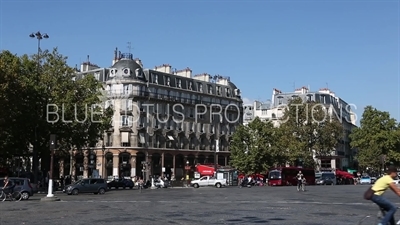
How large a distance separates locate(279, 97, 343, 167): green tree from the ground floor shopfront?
1675 cm

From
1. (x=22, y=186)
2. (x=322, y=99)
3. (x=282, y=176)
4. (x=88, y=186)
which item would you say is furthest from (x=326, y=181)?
(x=22, y=186)

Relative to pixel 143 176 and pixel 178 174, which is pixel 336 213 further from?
pixel 178 174

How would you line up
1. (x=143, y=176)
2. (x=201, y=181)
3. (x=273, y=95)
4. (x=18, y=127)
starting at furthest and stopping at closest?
1. (x=273, y=95)
2. (x=143, y=176)
3. (x=201, y=181)
4. (x=18, y=127)

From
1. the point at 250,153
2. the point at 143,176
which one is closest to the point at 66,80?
the point at 143,176

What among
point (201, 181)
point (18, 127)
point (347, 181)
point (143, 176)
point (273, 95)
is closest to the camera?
point (18, 127)

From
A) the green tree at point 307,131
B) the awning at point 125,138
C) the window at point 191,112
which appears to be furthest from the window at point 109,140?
the green tree at point 307,131

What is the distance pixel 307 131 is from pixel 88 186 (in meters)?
50.5

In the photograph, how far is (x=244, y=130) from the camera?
280 ft

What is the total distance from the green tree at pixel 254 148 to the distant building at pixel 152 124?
5438mm

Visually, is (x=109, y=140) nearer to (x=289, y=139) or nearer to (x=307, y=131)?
(x=289, y=139)

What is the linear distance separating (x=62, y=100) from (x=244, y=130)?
132ft

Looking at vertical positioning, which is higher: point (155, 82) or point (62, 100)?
point (155, 82)

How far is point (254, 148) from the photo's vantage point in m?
83.3

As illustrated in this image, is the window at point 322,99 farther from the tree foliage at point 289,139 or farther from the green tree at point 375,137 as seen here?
the tree foliage at point 289,139
